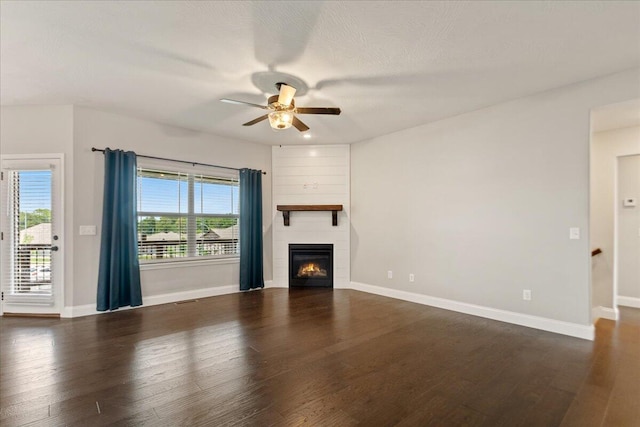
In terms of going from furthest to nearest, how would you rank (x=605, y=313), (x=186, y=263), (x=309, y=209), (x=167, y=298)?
(x=309, y=209) < (x=186, y=263) < (x=167, y=298) < (x=605, y=313)

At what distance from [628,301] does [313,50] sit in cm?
550

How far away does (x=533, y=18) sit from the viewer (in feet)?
7.20

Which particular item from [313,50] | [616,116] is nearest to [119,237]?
[313,50]

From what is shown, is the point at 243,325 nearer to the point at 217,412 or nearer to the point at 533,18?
the point at 217,412

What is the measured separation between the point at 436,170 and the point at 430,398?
10.6 ft

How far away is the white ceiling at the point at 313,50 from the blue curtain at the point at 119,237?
2.79 ft

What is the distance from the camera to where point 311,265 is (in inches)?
230

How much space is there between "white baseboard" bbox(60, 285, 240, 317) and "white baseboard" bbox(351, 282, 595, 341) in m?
2.66

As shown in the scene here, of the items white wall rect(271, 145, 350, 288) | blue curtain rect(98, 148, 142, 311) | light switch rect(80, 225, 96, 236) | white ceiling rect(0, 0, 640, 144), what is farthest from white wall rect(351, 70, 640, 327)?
light switch rect(80, 225, 96, 236)

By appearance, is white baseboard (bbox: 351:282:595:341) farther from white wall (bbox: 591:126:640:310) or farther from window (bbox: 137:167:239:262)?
window (bbox: 137:167:239:262)

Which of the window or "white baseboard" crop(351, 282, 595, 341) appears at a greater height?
the window

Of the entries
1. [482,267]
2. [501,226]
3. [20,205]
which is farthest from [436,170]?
[20,205]

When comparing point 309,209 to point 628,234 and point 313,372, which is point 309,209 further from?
point 628,234

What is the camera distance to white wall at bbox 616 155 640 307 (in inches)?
165
